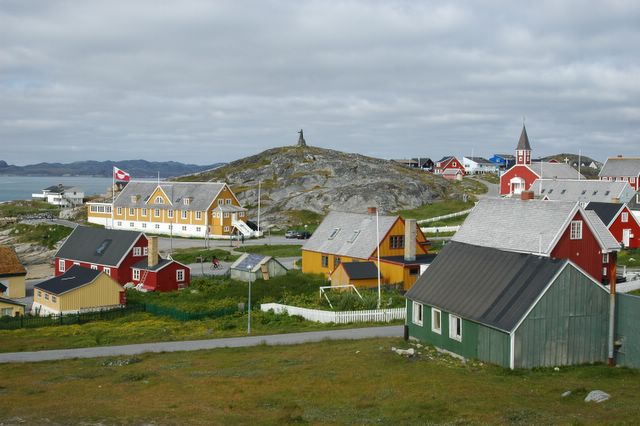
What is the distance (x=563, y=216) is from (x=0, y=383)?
35.3m

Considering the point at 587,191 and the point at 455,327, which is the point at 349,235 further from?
the point at 587,191

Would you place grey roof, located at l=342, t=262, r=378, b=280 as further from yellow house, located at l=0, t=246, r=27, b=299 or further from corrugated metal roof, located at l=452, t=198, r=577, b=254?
yellow house, located at l=0, t=246, r=27, b=299

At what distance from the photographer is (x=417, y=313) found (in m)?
Answer: 33.0

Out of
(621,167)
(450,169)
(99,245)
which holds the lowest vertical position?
(99,245)

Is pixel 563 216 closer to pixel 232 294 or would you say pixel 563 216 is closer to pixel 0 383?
pixel 232 294

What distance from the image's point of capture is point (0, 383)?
1076 inches

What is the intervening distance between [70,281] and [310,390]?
35.6 meters

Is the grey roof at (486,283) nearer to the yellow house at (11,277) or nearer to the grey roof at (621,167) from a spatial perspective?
the yellow house at (11,277)

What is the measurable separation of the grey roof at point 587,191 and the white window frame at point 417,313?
5916 cm

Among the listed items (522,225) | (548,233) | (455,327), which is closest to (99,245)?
(522,225)

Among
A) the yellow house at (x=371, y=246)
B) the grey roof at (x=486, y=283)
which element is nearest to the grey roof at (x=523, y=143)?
the yellow house at (x=371, y=246)

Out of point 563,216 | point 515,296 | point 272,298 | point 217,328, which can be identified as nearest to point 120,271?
point 272,298

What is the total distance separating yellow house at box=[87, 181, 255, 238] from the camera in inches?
3637

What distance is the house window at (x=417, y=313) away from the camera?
32.8 m
